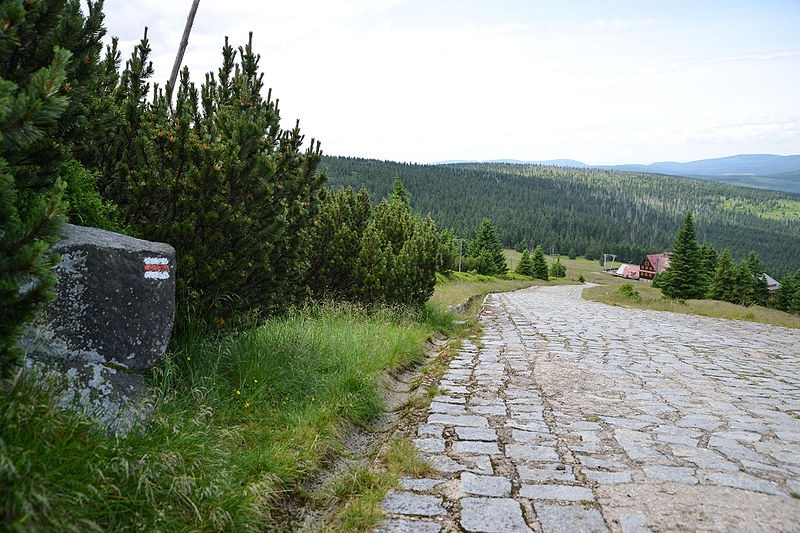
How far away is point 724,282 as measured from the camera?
168 ft

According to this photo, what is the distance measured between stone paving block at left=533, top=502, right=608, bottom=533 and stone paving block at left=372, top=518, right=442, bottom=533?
65 cm

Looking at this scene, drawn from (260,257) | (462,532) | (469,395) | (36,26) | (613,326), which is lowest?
(613,326)

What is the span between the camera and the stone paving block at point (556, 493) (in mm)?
3246

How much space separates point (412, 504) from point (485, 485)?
584mm

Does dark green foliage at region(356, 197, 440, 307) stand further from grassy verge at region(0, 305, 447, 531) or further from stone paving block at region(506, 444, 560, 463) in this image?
stone paving block at region(506, 444, 560, 463)

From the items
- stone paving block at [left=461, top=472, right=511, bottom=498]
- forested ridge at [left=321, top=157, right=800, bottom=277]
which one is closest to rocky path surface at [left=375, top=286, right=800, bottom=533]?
stone paving block at [left=461, top=472, right=511, bottom=498]

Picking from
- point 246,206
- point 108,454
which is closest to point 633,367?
point 246,206

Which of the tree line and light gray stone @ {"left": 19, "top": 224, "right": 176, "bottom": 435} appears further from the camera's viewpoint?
the tree line

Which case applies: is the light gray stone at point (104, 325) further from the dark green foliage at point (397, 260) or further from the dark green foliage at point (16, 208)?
the dark green foliage at point (397, 260)

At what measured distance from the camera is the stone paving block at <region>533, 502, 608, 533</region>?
9.36 ft

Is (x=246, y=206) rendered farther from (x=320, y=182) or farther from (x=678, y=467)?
(x=678, y=467)

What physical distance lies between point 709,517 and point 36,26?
15.9ft

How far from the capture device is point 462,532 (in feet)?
9.33

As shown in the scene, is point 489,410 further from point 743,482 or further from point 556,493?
point 743,482
